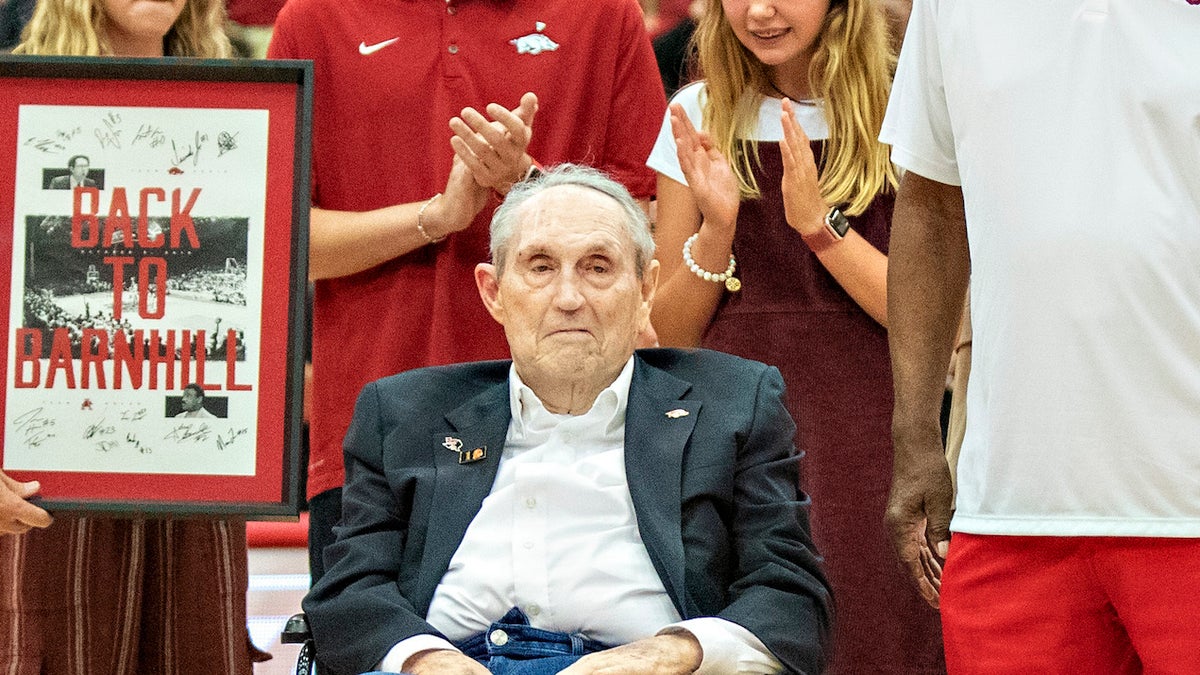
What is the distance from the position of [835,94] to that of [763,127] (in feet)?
0.53

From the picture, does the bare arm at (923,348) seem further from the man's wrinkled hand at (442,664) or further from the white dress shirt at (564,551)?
the man's wrinkled hand at (442,664)

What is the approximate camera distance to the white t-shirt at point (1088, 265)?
187 cm

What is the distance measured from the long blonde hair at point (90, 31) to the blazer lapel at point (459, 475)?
1066mm

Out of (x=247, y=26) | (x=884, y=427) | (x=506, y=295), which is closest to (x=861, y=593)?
(x=884, y=427)

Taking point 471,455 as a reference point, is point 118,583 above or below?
below

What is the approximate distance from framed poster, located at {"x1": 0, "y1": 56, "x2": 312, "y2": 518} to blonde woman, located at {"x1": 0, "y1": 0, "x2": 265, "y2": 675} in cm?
35

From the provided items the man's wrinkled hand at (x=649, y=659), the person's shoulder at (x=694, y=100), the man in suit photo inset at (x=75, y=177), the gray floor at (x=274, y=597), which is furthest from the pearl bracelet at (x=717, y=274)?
the gray floor at (x=274, y=597)

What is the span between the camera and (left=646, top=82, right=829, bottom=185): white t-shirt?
3113 mm

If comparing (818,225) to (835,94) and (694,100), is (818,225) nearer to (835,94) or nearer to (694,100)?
(835,94)

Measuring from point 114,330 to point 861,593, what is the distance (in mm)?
1477

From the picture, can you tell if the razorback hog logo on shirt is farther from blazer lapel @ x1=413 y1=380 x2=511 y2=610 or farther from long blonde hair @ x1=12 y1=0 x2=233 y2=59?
blazer lapel @ x1=413 y1=380 x2=511 y2=610

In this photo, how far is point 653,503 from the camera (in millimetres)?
2494

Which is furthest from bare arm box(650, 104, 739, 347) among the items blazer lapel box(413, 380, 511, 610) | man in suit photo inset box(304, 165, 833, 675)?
blazer lapel box(413, 380, 511, 610)
